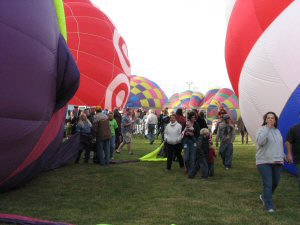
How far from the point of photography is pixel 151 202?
6.39 metres

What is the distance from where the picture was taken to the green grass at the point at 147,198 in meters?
5.49

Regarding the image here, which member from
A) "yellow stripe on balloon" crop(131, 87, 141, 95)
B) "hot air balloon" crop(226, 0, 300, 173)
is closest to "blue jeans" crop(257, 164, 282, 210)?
"hot air balloon" crop(226, 0, 300, 173)

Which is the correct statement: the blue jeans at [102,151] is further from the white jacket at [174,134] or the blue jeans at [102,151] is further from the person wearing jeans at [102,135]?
the white jacket at [174,134]

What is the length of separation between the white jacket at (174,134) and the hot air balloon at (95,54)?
6.63 metres

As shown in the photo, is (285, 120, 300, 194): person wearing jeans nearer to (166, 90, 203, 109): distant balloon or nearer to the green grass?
the green grass

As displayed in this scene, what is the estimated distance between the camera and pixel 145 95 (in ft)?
121

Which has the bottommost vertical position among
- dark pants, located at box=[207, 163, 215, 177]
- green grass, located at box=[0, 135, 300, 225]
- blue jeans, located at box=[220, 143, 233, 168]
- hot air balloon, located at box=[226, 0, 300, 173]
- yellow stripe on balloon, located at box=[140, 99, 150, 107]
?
green grass, located at box=[0, 135, 300, 225]

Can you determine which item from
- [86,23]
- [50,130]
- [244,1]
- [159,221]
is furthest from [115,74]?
[159,221]

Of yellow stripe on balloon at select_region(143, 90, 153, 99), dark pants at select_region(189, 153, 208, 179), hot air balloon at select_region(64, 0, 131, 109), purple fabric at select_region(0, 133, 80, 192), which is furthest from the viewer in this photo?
yellow stripe on balloon at select_region(143, 90, 153, 99)

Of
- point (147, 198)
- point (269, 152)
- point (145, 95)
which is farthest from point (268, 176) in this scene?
point (145, 95)

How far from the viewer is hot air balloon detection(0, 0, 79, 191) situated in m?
4.85

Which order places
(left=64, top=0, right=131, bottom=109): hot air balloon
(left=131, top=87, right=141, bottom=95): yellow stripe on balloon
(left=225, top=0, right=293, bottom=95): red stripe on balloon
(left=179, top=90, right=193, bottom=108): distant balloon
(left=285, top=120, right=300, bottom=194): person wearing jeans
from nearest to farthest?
(left=285, top=120, right=300, bottom=194): person wearing jeans < (left=225, top=0, right=293, bottom=95): red stripe on balloon < (left=64, top=0, right=131, bottom=109): hot air balloon < (left=131, top=87, right=141, bottom=95): yellow stripe on balloon < (left=179, top=90, right=193, bottom=108): distant balloon

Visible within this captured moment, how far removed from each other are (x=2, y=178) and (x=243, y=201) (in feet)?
11.5

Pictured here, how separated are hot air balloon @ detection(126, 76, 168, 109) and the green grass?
26610 millimetres
